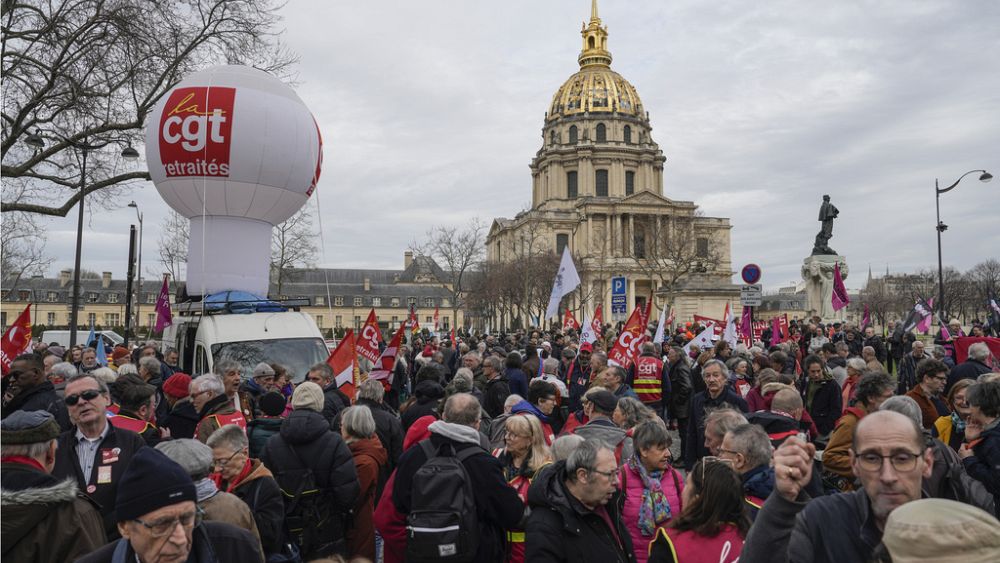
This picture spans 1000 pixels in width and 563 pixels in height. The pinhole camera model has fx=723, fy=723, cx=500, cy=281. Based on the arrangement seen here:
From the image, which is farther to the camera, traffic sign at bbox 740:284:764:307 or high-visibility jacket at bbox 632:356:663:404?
traffic sign at bbox 740:284:764:307

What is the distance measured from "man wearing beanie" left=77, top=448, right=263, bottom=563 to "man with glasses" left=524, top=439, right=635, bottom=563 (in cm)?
168

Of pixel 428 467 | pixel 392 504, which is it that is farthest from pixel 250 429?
pixel 428 467

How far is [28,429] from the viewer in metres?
3.53

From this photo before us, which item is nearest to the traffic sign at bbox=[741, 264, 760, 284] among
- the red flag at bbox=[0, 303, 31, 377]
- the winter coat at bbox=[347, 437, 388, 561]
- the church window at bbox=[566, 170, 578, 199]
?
→ the winter coat at bbox=[347, 437, 388, 561]

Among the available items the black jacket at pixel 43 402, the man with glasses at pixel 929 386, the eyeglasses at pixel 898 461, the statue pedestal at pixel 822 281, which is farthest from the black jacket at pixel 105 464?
the statue pedestal at pixel 822 281

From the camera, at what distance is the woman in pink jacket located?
4305 millimetres

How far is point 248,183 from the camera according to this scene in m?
13.3

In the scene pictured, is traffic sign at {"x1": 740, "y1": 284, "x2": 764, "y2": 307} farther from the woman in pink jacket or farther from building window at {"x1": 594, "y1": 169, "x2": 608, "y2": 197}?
building window at {"x1": 594, "y1": 169, "x2": 608, "y2": 197}

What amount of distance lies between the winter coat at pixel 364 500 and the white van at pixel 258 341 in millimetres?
5753

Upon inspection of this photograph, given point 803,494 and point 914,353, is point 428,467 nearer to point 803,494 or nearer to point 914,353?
point 803,494

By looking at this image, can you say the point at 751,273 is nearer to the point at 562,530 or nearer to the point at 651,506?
the point at 651,506

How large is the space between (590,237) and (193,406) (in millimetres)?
87099

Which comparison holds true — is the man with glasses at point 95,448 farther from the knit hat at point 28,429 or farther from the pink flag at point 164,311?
the pink flag at point 164,311

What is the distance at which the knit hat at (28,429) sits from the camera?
11.5 feet
